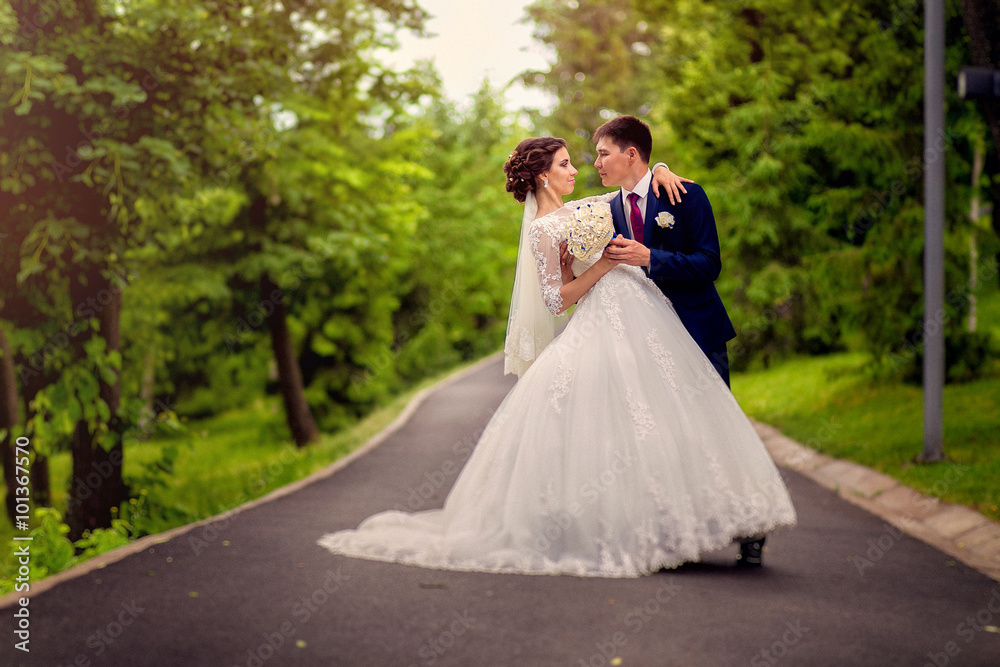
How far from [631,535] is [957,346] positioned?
1144 cm

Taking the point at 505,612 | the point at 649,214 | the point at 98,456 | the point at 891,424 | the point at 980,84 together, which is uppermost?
the point at 980,84

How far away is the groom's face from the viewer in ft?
13.8

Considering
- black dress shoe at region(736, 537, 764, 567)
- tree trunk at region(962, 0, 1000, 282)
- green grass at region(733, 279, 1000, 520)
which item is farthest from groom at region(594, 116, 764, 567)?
green grass at region(733, 279, 1000, 520)

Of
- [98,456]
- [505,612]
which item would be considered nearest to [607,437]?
[505,612]

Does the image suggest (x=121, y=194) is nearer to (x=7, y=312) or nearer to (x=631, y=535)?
(x=7, y=312)

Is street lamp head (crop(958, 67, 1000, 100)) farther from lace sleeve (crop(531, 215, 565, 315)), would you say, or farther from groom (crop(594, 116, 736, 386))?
lace sleeve (crop(531, 215, 565, 315))

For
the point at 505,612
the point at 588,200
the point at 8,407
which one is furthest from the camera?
the point at 8,407

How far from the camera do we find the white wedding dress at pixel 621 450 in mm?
4250

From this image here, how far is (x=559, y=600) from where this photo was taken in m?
5.23

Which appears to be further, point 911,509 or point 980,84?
point 911,509

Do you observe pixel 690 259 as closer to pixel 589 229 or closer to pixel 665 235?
pixel 665 235

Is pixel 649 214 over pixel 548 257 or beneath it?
over

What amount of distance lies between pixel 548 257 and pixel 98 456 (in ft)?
27.1

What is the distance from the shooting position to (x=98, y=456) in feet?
35.1
